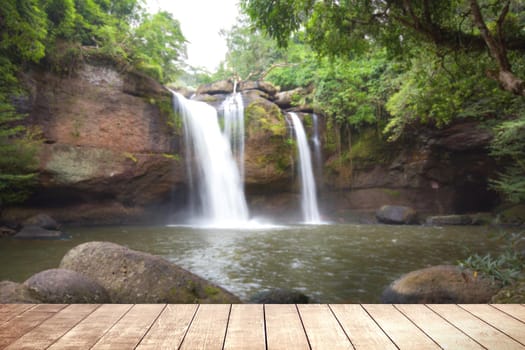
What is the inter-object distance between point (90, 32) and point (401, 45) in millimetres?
13661

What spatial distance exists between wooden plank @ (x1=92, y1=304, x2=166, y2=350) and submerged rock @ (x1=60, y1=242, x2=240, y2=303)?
2242 millimetres

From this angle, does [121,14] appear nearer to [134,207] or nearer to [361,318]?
[134,207]

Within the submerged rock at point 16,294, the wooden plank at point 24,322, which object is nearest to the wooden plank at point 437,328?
the wooden plank at point 24,322

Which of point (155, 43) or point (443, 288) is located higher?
point (155, 43)

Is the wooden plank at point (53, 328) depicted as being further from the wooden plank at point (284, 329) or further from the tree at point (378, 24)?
the tree at point (378, 24)

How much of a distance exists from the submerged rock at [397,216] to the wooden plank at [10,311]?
15019 mm

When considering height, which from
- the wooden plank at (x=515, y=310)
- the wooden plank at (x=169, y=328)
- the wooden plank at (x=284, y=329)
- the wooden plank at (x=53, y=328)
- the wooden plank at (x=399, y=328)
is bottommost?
the wooden plank at (x=515, y=310)

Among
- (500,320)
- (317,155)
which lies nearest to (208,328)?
(500,320)

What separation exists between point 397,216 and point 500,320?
14.0 metres

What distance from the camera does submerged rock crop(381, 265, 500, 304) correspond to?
4.60 m

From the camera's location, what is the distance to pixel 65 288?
414 centimetres

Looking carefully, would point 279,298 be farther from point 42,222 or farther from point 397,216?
point 397,216

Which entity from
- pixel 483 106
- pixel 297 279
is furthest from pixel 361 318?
pixel 483 106

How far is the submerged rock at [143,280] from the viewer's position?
181 inches
